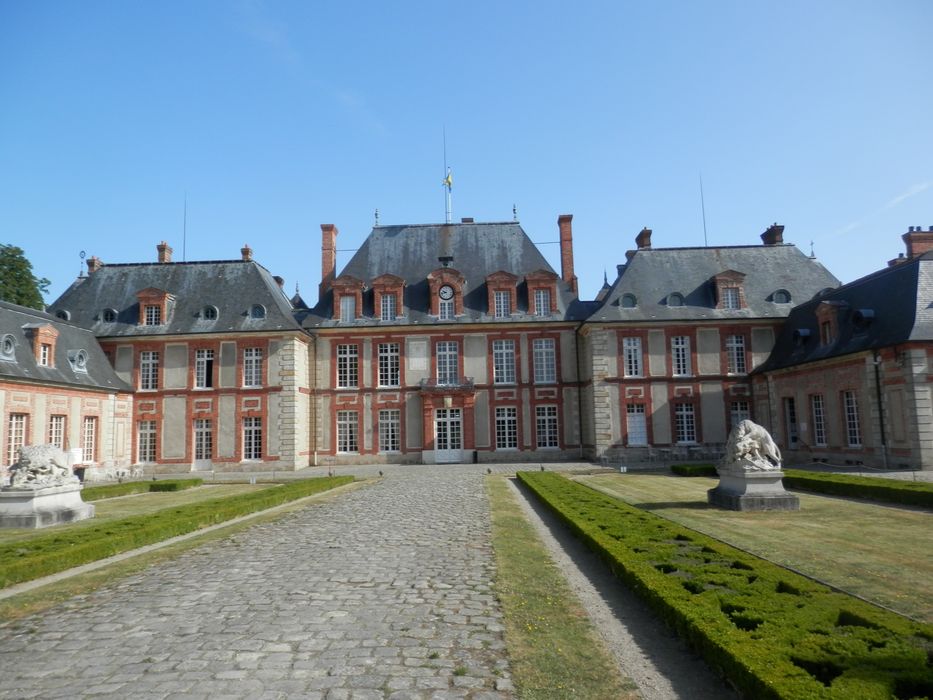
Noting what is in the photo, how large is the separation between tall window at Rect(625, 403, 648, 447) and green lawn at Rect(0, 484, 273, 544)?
17309 millimetres

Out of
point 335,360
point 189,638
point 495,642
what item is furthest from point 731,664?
point 335,360

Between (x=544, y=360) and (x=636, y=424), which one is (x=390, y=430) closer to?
(x=544, y=360)

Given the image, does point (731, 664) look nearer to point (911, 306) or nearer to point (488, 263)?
point (911, 306)

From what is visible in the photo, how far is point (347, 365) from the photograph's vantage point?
33.2 metres

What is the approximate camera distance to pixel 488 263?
3541cm

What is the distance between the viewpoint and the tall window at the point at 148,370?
31922 millimetres

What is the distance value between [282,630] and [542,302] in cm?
2846

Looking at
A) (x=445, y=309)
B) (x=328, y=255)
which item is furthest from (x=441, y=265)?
(x=328, y=255)

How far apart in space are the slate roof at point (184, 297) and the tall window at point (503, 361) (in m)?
10.3

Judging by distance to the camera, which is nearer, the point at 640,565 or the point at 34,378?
the point at 640,565

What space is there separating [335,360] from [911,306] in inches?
987

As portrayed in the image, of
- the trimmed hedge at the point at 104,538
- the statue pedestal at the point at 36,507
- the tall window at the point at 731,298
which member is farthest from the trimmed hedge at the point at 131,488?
the tall window at the point at 731,298

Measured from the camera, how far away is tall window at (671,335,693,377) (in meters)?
31.5

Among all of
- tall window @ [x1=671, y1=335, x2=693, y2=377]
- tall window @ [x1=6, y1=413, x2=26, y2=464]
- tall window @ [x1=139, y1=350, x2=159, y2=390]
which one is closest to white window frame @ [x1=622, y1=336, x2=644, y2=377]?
tall window @ [x1=671, y1=335, x2=693, y2=377]
